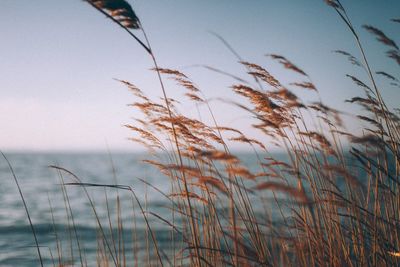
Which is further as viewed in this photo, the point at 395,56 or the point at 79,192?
the point at 79,192

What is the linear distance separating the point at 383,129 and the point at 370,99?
29 centimetres

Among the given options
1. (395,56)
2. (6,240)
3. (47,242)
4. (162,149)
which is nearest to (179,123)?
(162,149)

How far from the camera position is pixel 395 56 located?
2463mm

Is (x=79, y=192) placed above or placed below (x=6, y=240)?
above

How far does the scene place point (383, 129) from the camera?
226 cm

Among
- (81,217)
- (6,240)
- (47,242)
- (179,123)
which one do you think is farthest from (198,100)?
(81,217)

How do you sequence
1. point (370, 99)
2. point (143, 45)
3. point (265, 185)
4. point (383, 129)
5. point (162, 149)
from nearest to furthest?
1. point (265, 185)
2. point (143, 45)
3. point (383, 129)
4. point (370, 99)
5. point (162, 149)

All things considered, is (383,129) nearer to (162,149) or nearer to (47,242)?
(162,149)

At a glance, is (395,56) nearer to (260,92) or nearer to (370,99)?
(370,99)

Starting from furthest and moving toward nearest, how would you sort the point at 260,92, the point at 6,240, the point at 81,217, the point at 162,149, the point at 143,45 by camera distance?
the point at 81,217, the point at 6,240, the point at 162,149, the point at 260,92, the point at 143,45

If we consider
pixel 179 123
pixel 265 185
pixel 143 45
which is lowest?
pixel 265 185

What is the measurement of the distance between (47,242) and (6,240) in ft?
3.67

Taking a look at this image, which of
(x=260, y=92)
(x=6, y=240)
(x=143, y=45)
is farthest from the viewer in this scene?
(x=6, y=240)

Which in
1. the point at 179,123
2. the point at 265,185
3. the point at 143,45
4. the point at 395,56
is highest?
the point at 395,56
